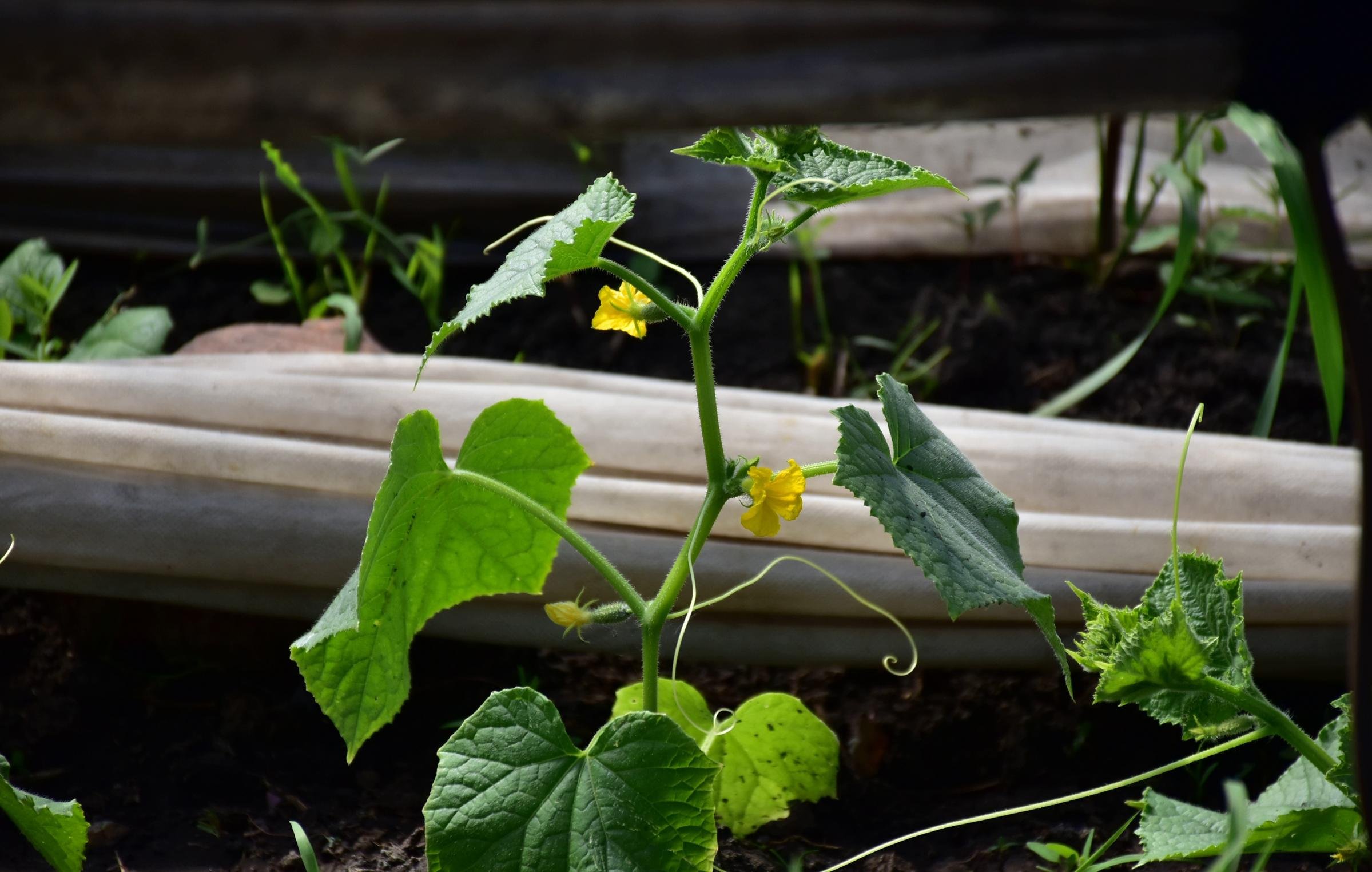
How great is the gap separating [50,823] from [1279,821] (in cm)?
87

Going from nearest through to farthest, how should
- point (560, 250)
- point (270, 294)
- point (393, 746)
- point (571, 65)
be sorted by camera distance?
1. point (571, 65)
2. point (560, 250)
3. point (393, 746)
4. point (270, 294)

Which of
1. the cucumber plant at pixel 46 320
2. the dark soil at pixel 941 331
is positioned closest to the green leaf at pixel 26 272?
the cucumber plant at pixel 46 320

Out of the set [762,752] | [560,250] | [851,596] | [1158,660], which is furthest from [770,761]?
[560,250]

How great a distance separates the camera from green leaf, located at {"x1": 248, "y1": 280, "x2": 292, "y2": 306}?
1.71 m

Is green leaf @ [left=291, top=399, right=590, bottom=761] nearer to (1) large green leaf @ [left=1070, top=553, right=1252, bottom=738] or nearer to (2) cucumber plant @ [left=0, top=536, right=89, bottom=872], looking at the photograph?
(2) cucumber plant @ [left=0, top=536, right=89, bottom=872]

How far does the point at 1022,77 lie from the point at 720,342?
4.77 ft

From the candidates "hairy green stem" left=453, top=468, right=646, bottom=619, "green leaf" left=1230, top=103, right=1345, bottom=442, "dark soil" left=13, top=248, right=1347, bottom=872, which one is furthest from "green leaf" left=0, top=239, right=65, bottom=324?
"green leaf" left=1230, top=103, right=1345, bottom=442

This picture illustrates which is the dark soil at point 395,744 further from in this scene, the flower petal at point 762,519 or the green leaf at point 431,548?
the flower petal at point 762,519

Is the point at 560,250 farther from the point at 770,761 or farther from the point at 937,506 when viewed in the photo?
the point at 770,761

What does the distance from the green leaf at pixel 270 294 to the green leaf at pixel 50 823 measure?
1023 millimetres

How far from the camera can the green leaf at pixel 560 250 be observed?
654 mm

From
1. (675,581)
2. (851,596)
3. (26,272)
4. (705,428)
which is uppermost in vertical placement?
(26,272)

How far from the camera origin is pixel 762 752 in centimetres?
94

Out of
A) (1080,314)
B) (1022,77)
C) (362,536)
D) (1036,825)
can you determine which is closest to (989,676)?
(1036,825)
